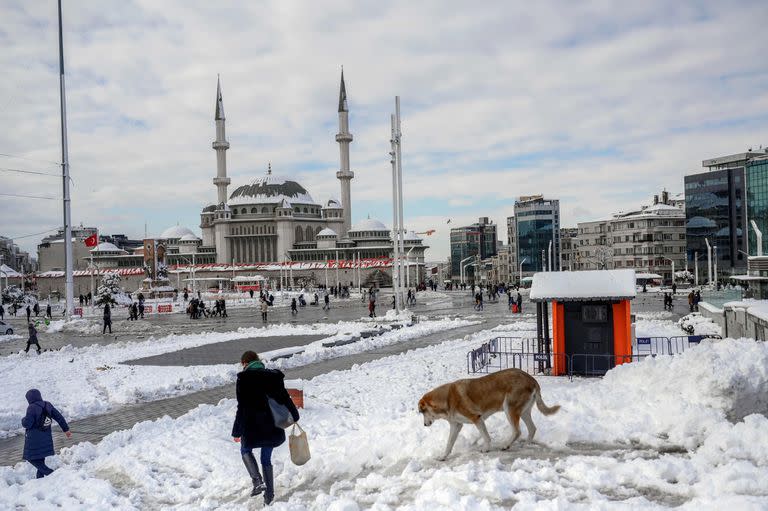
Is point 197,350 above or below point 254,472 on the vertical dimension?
below

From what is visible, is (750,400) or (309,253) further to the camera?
(309,253)

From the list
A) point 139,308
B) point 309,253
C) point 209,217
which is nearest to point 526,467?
point 139,308

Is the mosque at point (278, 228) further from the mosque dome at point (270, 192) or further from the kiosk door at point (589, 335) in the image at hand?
the kiosk door at point (589, 335)

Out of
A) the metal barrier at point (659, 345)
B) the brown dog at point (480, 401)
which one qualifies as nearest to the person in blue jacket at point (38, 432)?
the brown dog at point (480, 401)

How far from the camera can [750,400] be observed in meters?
8.09

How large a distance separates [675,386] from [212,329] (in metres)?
26.1

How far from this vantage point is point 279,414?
21.5 ft

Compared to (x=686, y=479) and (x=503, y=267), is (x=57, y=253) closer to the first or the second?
(x=503, y=267)

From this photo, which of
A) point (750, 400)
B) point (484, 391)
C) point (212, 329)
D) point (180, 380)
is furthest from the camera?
point (212, 329)

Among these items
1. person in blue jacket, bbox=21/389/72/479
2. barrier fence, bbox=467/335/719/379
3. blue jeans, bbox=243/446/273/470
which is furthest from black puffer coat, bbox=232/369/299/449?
barrier fence, bbox=467/335/719/379

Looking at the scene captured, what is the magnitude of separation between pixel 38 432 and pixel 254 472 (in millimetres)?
3183

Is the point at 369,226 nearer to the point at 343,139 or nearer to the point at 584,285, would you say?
the point at 343,139

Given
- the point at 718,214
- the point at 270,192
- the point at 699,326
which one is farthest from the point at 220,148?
the point at 699,326

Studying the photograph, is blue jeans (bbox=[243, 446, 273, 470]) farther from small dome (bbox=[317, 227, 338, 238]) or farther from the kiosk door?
small dome (bbox=[317, 227, 338, 238])
